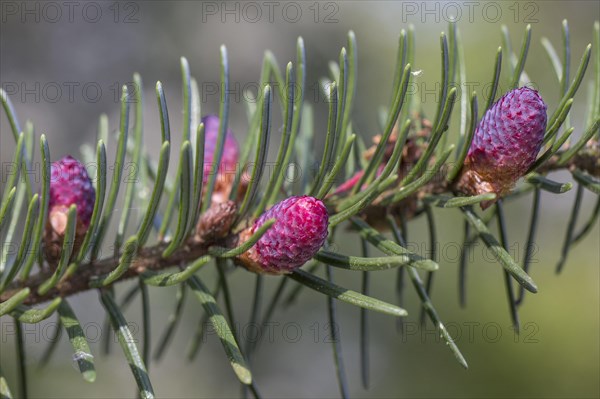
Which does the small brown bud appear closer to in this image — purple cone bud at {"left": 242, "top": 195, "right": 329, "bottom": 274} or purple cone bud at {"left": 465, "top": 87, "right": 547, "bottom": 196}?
purple cone bud at {"left": 242, "top": 195, "right": 329, "bottom": 274}

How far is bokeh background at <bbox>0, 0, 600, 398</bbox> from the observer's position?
1.27 metres

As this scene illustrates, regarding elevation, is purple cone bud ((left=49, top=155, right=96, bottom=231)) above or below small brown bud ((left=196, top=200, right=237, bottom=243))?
above

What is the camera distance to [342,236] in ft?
5.65

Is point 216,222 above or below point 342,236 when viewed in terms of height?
above

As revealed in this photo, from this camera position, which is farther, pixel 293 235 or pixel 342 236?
pixel 342 236

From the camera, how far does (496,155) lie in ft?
1.52

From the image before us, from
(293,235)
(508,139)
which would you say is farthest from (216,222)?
(508,139)

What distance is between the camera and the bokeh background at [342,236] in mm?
1272

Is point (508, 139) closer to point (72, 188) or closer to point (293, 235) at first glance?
point (293, 235)

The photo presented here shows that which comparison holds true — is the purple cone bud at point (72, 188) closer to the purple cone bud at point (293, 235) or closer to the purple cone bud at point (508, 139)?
the purple cone bud at point (293, 235)

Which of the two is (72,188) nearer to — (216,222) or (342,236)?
(216,222)

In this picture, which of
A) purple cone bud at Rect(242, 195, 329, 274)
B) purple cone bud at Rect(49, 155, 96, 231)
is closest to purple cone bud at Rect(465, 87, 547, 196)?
purple cone bud at Rect(242, 195, 329, 274)

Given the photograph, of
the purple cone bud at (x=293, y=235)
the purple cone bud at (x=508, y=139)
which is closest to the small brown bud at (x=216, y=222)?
the purple cone bud at (x=293, y=235)

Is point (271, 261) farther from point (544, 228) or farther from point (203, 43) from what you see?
point (203, 43)
